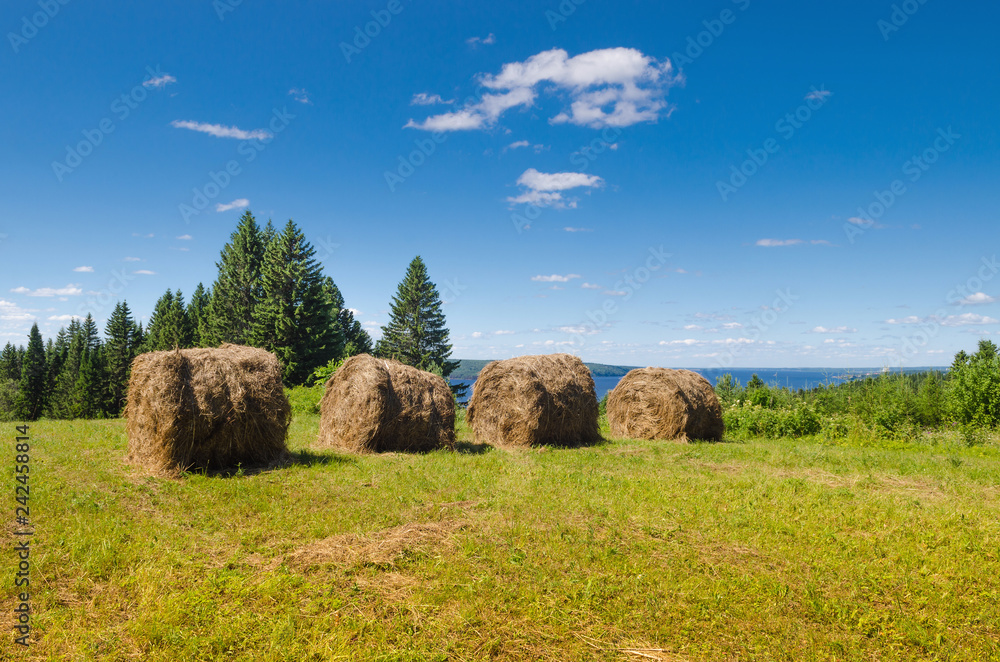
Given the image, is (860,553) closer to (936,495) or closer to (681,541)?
(681,541)

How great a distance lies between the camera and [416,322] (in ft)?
207

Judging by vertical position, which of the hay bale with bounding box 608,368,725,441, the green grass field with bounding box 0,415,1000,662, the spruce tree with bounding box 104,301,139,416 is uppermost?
the spruce tree with bounding box 104,301,139,416

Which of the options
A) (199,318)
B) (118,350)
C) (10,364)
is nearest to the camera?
(199,318)

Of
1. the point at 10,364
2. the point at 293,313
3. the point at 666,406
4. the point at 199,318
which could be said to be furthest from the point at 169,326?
the point at 666,406

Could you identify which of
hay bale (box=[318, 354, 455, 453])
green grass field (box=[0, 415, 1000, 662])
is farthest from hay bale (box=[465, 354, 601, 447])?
green grass field (box=[0, 415, 1000, 662])

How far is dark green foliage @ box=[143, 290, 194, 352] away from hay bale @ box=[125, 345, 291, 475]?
53733mm

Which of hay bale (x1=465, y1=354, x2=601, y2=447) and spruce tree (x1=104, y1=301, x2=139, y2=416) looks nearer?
hay bale (x1=465, y1=354, x2=601, y2=447)

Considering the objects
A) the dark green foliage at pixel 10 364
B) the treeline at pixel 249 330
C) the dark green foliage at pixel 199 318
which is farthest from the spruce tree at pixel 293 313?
the dark green foliage at pixel 10 364

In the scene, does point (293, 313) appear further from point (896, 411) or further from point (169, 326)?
point (896, 411)

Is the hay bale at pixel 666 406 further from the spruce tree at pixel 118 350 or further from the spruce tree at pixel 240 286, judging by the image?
the spruce tree at pixel 118 350

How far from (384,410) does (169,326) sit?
6131 cm

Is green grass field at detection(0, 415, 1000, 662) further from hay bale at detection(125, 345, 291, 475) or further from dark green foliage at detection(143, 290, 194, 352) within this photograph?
dark green foliage at detection(143, 290, 194, 352)

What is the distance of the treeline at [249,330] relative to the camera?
4688 cm

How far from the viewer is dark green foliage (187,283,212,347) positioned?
5756 cm
